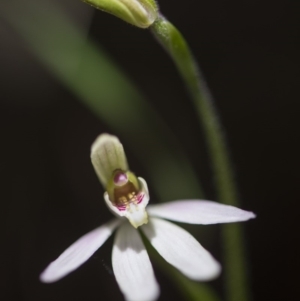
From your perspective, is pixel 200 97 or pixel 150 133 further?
pixel 150 133

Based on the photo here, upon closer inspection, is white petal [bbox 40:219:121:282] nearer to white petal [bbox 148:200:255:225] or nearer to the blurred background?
white petal [bbox 148:200:255:225]

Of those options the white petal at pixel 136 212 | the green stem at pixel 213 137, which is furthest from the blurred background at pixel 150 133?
the white petal at pixel 136 212

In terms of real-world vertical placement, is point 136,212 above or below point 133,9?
below

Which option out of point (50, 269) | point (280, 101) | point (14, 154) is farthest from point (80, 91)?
point (50, 269)

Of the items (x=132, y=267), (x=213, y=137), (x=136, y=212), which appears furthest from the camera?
(x=213, y=137)

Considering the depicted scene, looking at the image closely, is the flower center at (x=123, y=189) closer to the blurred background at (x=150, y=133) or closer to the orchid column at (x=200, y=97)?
the orchid column at (x=200, y=97)

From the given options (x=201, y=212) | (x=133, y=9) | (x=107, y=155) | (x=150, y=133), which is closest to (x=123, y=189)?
(x=107, y=155)

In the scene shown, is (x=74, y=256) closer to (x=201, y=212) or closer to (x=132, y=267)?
(x=132, y=267)
